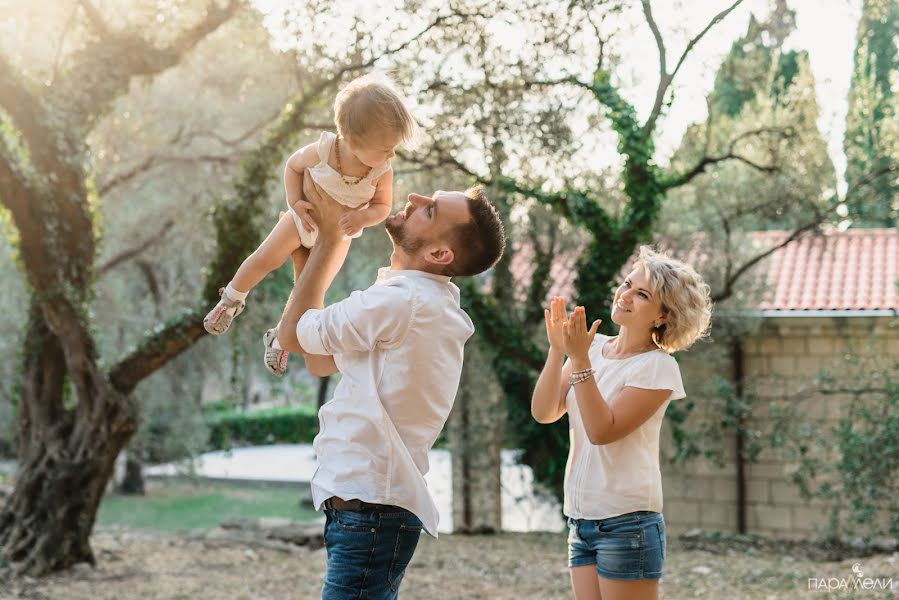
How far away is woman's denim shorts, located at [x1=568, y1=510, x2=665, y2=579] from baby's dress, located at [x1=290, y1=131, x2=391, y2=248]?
115 cm

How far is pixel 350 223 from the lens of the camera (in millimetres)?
2471

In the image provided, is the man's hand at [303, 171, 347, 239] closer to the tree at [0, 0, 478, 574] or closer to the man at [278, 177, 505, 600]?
the man at [278, 177, 505, 600]

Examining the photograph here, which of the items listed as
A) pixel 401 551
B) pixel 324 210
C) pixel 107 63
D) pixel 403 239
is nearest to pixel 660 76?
pixel 107 63

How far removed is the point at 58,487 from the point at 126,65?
11.5 feet

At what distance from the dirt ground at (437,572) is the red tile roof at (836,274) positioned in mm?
3912

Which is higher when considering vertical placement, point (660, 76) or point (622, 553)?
point (660, 76)

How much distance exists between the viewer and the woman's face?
2.94m

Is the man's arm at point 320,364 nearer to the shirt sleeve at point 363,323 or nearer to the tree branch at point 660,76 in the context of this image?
the shirt sleeve at point 363,323

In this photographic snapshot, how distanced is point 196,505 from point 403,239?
19206 millimetres

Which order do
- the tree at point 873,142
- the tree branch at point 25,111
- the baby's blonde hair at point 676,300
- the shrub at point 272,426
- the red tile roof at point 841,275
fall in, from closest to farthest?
the baby's blonde hair at point 676,300 → the tree branch at point 25,111 → the tree at point 873,142 → the red tile roof at point 841,275 → the shrub at point 272,426

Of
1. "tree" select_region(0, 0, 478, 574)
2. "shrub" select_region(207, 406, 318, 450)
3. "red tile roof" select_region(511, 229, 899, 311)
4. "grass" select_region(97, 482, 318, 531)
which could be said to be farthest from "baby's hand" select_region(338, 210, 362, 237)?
"shrub" select_region(207, 406, 318, 450)

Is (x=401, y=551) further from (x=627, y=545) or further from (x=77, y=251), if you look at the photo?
(x=77, y=251)

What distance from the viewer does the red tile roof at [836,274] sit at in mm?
13125

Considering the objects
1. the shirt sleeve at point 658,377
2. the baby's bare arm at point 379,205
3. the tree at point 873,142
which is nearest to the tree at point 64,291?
the baby's bare arm at point 379,205
